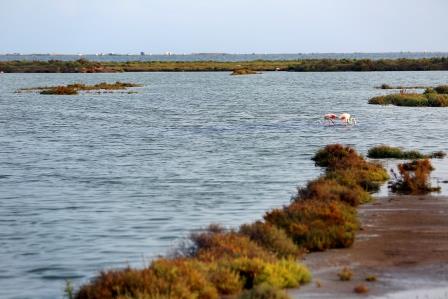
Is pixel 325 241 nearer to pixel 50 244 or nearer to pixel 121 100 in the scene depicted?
pixel 50 244

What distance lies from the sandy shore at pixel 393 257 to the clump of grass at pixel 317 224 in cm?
27

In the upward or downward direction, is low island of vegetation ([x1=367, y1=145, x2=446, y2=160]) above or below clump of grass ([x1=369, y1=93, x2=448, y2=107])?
above

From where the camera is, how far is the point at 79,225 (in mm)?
24328

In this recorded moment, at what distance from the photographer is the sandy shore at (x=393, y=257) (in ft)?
50.7

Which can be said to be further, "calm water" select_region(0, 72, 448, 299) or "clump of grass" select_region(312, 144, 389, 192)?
"clump of grass" select_region(312, 144, 389, 192)

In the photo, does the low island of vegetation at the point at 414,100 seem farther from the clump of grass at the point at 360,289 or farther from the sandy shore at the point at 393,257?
the clump of grass at the point at 360,289

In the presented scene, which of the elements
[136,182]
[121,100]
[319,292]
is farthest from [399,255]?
[121,100]

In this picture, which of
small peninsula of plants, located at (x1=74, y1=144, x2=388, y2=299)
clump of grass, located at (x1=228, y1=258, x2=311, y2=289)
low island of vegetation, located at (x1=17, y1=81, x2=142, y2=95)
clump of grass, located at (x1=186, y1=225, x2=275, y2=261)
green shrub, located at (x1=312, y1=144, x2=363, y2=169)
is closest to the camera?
small peninsula of plants, located at (x1=74, y1=144, x2=388, y2=299)

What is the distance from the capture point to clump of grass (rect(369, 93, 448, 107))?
72.6m

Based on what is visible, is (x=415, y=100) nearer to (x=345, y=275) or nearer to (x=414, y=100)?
(x=414, y=100)

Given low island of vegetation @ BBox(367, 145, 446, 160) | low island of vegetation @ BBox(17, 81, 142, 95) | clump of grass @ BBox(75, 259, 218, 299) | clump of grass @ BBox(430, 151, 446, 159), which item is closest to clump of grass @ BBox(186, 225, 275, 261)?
clump of grass @ BBox(75, 259, 218, 299)

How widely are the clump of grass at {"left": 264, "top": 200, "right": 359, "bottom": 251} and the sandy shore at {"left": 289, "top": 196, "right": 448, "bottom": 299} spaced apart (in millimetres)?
272

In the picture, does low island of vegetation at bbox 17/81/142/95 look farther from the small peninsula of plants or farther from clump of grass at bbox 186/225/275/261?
clump of grass at bbox 186/225/275/261

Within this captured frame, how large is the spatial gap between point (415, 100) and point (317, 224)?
55142 millimetres
